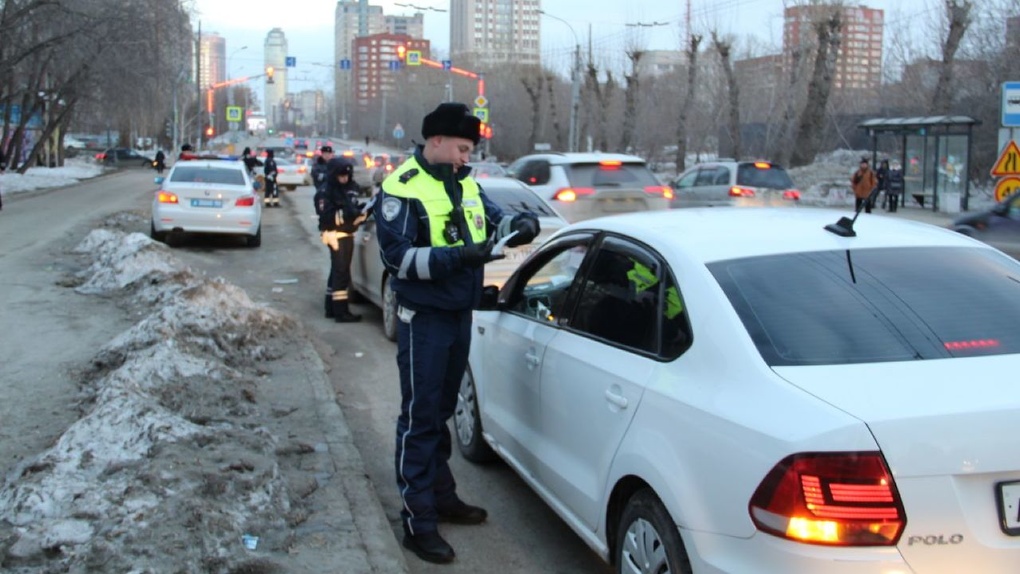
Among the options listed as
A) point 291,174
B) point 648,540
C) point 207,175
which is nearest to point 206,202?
point 207,175

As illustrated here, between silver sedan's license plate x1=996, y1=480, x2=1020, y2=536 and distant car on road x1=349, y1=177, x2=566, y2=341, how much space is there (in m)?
6.26

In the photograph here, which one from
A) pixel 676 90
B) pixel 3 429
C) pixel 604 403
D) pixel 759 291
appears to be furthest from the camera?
pixel 676 90

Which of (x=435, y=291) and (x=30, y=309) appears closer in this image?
(x=435, y=291)

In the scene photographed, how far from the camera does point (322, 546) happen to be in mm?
4301

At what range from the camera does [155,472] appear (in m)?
4.51

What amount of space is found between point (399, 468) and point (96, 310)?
6.60 metres

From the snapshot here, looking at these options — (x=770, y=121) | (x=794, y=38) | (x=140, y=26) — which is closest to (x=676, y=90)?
(x=770, y=121)

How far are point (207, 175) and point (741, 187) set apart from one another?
10.3 m

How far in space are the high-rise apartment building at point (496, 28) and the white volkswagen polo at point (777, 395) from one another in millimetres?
78749

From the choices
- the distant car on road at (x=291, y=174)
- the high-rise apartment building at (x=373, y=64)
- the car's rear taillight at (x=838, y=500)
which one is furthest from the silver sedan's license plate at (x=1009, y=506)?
the high-rise apartment building at (x=373, y=64)

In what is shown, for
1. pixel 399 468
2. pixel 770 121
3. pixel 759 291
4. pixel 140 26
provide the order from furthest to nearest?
pixel 770 121 → pixel 140 26 → pixel 399 468 → pixel 759 291

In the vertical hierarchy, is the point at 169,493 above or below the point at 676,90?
below

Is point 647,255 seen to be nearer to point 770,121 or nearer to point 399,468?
point 399,468

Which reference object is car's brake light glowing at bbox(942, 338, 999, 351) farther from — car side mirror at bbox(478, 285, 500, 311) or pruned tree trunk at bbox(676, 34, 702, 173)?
pruned tree trunk at bbox(676, 34, 702, 173)
